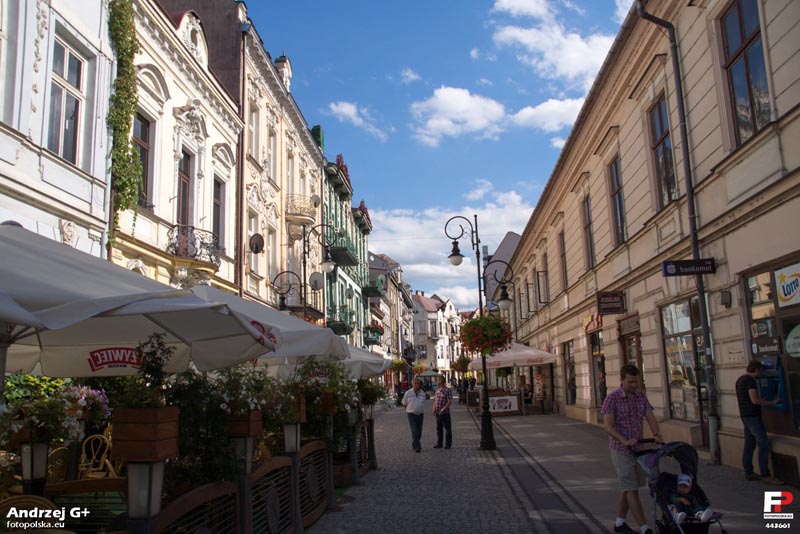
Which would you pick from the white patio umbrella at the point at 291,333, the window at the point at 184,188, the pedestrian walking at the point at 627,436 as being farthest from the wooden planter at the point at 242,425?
the window at the point at 184,188

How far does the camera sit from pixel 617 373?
16.8m

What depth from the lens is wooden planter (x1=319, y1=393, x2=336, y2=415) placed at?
355 inches

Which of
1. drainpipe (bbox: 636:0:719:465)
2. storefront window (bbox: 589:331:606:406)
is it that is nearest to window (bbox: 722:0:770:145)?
drainpipe (bbox: 636:0:719:465)

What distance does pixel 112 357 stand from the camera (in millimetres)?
6320

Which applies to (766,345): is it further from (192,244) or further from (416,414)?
(192,244)

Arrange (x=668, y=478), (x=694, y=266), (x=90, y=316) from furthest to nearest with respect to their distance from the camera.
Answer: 1. (x=694, y=266)
2. (x=668, y=478)
3. (x=90, y=316)

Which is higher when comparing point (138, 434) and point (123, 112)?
point (123, 112)

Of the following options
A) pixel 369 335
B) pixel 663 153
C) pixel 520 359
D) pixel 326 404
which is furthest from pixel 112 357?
pixel 369 335

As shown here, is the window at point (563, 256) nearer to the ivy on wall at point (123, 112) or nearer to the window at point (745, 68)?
the window at point (745, 68)

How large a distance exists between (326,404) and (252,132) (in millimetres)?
16337

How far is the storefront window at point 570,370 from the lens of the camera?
23.4 meters

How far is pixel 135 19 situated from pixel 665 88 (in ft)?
37.3

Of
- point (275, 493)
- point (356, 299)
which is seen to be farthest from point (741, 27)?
point (356, 299)

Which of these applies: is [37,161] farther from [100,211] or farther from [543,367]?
[543,367]
